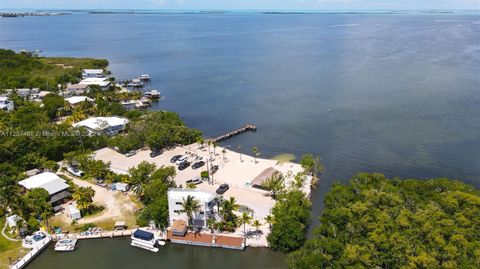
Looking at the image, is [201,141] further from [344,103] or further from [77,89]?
[77,89]

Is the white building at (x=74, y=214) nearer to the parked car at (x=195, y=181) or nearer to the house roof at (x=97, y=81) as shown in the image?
the parked car at (x=195, y=181)

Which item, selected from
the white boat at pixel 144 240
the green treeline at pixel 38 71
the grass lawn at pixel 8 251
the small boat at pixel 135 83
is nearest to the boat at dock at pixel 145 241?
the white boat at pixel 144 240

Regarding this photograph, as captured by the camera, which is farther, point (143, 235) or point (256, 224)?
point (143, 235)

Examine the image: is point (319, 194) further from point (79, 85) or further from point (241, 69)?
point (241, 69)

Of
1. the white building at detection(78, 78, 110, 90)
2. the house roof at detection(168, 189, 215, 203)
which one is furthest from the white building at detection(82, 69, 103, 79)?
the house roof at detection(168, 189, 215, 203)

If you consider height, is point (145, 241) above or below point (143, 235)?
below

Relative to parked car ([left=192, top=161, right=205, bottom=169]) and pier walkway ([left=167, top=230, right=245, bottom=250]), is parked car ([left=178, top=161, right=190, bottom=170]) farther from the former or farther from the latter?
pier walkway ([left=167, top=230, right=245, bottom=250])

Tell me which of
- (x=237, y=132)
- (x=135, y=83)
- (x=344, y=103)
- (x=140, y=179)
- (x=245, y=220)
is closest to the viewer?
(x=245, y=220)

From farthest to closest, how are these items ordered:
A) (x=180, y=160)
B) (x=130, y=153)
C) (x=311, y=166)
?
(x=130, y=153), (x=180, y=160), (x=311, y=166)

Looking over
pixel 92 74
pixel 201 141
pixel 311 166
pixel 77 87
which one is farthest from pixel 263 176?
pixel 92 74
